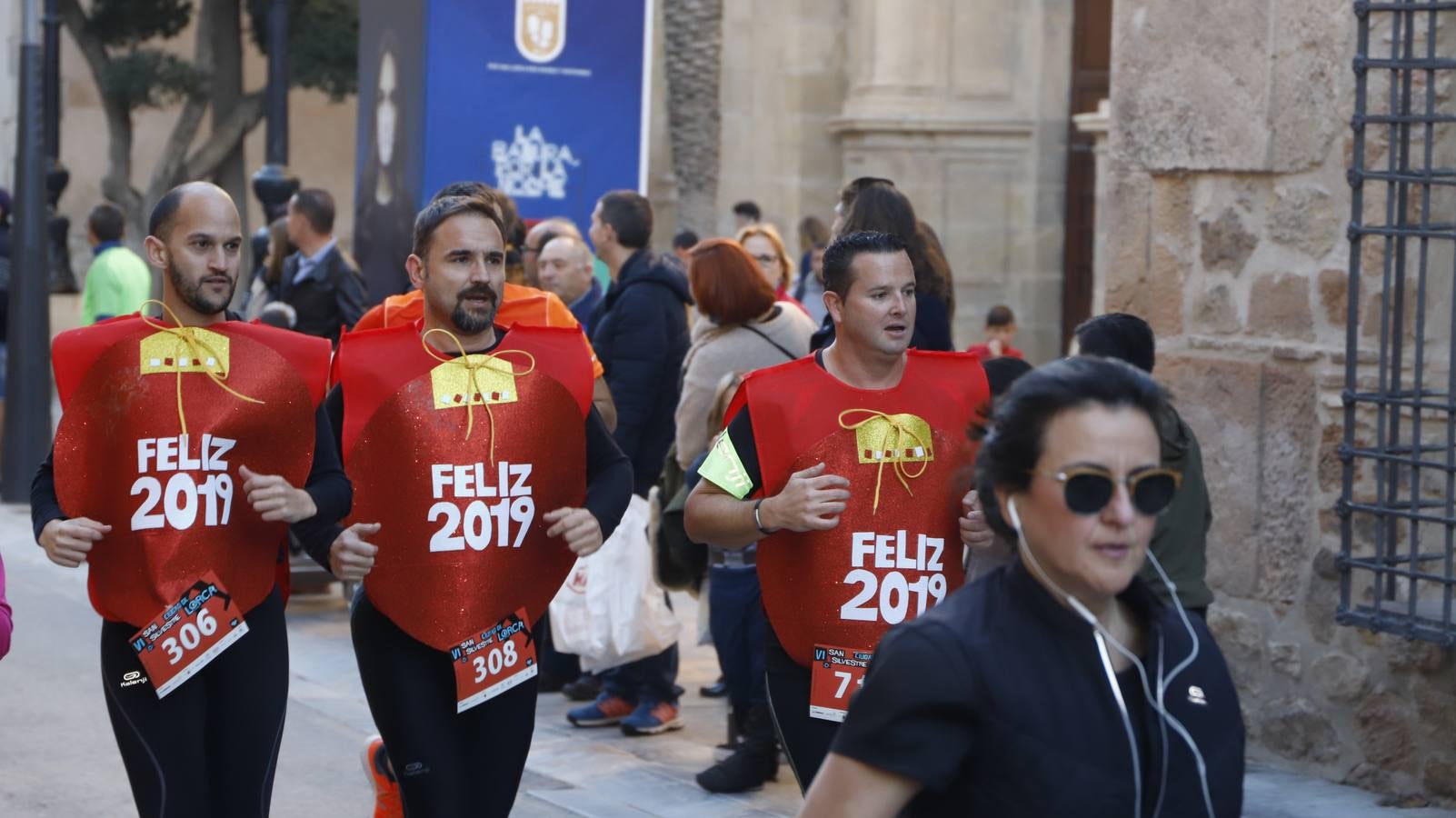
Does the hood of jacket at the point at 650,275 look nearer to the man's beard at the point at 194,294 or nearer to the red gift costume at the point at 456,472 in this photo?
the red gift costume at the point at 456,472

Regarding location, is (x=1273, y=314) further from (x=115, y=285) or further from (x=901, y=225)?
(x=115, y=285)

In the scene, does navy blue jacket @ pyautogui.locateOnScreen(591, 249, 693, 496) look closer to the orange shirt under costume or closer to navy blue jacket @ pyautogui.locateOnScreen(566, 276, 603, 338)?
navy blue jacket @ pyautogui.locateOnScreen(566, 276, 603, 338)

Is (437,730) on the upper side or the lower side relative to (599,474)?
lower

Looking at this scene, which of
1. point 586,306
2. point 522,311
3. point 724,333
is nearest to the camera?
point 522,311

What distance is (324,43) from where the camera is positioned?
79.4 feet

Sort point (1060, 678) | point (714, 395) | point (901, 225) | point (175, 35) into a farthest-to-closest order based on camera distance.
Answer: point (175, 35) → point (714, 395) → point (901, 225) → point (1060, 678)

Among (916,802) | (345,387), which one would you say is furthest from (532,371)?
(916,802)

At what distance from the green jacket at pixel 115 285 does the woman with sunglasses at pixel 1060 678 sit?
10724mm

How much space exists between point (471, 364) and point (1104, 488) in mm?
2635

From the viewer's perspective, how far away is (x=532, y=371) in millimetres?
5008

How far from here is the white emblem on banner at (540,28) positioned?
36.2ft

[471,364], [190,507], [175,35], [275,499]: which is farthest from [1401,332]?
[175,35]

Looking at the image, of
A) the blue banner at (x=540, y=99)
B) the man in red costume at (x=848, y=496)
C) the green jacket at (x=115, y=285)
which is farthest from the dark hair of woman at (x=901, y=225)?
the green jacket at (x=115, y=285)

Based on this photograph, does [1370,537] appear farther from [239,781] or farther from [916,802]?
[916,802]
